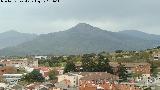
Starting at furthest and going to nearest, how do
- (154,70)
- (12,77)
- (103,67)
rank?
(12,77) < (154,70) < (103,67)

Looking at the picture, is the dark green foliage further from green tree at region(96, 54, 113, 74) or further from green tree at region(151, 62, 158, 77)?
green tree at region(151, 62, 158, 77)

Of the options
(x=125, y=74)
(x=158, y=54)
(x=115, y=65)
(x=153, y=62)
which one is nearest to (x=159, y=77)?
(x=125, y=74)

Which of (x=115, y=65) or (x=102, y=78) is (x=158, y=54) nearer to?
(x=115, y=65)

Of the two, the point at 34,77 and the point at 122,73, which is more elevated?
the point at 122,73

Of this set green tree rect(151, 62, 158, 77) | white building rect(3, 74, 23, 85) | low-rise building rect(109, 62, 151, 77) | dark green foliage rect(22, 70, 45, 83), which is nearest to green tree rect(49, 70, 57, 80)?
dark green foliage rect(22, 70, 45, 83)

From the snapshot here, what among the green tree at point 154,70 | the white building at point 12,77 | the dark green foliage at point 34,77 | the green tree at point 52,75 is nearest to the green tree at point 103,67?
the green tree at point 154,70

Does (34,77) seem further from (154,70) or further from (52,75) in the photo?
(154,70)

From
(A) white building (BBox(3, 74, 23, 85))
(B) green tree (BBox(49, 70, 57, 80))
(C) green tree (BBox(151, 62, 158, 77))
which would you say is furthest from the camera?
(A) white building (BBox(3, 74, 23, 85))

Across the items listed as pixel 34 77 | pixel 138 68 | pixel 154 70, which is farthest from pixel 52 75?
pixel 154 70

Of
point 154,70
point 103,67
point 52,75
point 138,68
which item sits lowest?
point 52,75

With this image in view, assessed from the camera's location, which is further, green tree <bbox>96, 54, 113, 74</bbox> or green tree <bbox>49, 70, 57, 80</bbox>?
green tree <bbox>49, 70, 57, 80</bbox>

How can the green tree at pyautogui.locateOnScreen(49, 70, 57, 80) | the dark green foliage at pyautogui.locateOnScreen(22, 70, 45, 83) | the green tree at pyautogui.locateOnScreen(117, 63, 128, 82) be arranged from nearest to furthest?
the green tree at pyautogui.locateOnScreen(117, 63, 128, 82)
the dark green foliage at pyautogui.locateOnScreen(22, 70, 45, 83)
the green tree at pyautogui.locateOnScreen(49, 70, 57, 80)

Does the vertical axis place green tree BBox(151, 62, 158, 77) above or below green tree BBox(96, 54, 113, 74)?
below

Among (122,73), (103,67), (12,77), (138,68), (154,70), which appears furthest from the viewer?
(12,77)
